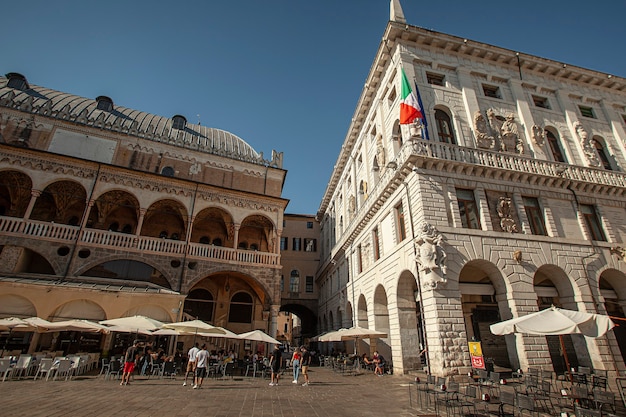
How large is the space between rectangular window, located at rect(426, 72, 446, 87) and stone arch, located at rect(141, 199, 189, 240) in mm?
17764

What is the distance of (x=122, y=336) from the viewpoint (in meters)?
17.6

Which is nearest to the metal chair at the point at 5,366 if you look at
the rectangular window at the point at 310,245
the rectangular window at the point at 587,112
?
the rectangular window at the point at 310,245

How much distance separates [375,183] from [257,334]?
37.7 feet

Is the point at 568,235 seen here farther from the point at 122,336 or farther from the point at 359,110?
the point at 122,336

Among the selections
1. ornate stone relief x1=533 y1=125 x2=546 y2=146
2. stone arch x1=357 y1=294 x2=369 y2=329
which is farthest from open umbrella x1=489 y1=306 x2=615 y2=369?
stone arch x1=357 y1=294 x2=369 y2=329

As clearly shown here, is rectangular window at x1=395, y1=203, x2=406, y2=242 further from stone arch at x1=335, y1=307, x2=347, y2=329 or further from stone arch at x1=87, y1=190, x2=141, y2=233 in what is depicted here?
stone arch at x1=87, y1=190, x2=141, y2=233

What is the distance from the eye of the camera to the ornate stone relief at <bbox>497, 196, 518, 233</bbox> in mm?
14070

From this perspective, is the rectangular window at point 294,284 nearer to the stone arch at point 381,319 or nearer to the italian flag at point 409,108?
the stone arch at point 381,319

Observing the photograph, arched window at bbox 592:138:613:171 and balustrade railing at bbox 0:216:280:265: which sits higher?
arched window at bbox 592:138:613:171

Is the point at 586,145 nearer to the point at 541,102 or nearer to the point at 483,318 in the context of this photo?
the point at 541,102

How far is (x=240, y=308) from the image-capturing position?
2319 cm

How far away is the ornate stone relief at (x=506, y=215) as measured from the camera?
14.1 metres

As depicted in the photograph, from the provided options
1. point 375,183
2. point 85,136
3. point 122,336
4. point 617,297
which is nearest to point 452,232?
point 375,183

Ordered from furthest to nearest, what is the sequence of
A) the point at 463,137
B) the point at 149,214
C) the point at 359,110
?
the point at 359,110 < the point at 149,214 < the point at 463,137
